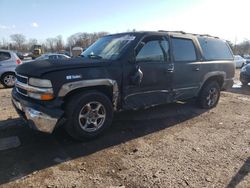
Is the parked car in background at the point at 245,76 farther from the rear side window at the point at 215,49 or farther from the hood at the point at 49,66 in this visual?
the hood at the point at 49,66

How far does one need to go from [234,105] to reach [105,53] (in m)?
4.66

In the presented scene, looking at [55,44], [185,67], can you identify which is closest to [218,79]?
[185,67]

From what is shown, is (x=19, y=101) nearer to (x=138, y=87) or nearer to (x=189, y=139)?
(x=138, y=87)

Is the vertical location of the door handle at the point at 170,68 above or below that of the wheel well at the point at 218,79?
above

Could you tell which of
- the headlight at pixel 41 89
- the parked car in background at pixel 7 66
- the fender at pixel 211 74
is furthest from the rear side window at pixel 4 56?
the fender at pixel 211 74

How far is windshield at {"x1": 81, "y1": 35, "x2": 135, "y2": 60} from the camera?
5.11 m

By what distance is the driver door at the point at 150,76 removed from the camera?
504cm

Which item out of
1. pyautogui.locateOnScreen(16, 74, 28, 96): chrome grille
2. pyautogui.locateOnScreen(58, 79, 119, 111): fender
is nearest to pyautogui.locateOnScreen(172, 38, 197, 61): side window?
pyautogui.locateOnScreen(58, 79, 119, 111): fender

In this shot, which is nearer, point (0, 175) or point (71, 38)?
point (0, 175)

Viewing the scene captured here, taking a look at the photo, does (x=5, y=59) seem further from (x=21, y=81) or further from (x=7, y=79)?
(x=21, y=81)

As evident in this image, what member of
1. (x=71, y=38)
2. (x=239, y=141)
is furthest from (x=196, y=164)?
(x=71, y=38)

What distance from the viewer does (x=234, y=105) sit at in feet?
26.0

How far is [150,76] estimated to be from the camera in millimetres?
5301

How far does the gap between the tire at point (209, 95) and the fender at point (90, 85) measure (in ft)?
9.94
